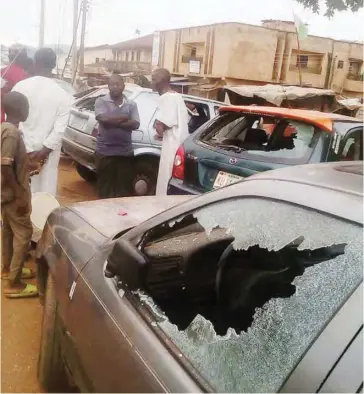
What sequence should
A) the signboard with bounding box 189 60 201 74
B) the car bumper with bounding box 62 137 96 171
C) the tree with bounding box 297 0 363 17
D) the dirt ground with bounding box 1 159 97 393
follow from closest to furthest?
the dirt ground with bounding box 1 159 97 393 < the car bumper with bounding box 62 137 96 171 < the tree with bounding box 297 0 363 17 < the signboard with bounding box 189 60 201 74

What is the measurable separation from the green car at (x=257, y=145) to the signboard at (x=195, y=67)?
37.2 ft

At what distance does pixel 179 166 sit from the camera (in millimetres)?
4027

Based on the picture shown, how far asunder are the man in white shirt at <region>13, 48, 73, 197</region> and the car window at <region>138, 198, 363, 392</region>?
2.54 metres

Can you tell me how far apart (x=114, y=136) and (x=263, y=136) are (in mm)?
1749

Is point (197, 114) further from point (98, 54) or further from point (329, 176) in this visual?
point (98, 54)

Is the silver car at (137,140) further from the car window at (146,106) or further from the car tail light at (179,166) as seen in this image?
the car tail light at (179,166)

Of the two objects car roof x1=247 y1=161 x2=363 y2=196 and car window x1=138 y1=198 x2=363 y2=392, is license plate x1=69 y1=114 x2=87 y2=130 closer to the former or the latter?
car window x1=138 y1=198 x2=363 y2=392

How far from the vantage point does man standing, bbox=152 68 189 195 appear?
178 inches

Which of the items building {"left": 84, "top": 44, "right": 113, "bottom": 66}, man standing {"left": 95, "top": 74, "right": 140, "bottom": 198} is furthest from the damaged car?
building {"left": 84, "top": 44, "right": 113, "bottom": 66}

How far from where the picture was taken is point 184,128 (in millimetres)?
4625

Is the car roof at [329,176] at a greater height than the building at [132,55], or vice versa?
the building at [132,55]

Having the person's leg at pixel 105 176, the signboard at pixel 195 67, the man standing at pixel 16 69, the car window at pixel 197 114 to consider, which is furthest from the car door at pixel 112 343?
the signboard at pixel 195 67

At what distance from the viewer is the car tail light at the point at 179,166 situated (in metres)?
3.99

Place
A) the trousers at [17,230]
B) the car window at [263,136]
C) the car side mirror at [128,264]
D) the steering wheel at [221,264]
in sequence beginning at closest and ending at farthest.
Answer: the car side mirror at [128,264]
the steering wheel at [221,264]
the trousers at [17,230]
the car window at [263,136]
